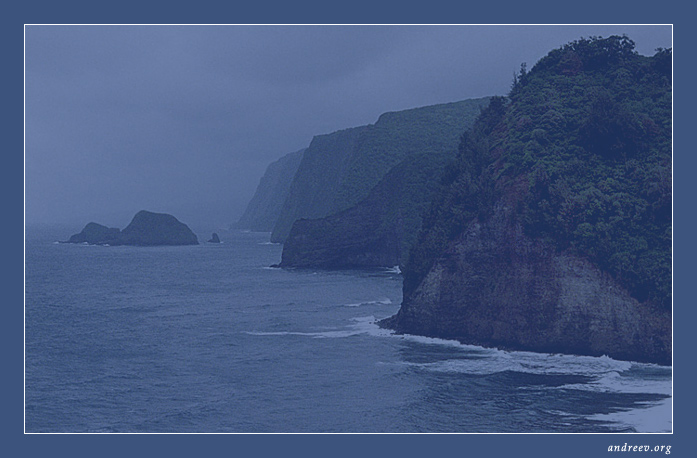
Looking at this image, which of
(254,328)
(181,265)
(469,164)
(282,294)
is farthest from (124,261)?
(469,164)

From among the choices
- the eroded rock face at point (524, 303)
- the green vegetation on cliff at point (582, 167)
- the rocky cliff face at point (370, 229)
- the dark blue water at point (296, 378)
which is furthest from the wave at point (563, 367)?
the rocky cliff face at point (370, 229)

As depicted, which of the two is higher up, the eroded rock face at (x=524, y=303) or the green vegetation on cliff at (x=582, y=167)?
the green vegetation on cliff at (x=582, y=167)

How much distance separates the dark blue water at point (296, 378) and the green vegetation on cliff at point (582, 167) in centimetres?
835

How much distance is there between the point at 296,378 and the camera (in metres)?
48.1

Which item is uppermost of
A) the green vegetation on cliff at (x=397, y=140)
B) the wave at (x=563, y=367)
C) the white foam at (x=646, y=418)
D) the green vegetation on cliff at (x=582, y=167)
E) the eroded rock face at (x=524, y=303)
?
the green vegetation on cliff at (x=397, y=140)

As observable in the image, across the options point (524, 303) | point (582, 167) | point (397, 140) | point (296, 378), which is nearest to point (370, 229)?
point (397, 140)

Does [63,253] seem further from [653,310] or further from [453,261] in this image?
[653,310]

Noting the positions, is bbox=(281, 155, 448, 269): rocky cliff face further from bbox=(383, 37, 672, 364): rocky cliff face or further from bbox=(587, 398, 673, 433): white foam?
bbox=(587, 398, 673, 433): white foam

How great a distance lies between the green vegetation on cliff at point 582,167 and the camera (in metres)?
54.2

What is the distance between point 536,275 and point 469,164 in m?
13.3

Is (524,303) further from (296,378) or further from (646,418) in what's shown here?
(296,378)

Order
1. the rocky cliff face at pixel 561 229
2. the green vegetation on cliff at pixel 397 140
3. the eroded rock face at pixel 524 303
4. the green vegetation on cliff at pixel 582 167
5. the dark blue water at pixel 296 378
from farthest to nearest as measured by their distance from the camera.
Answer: the green vegetation on cliff at pixel 397 140, the green vegetation on cliff at pixel 582 167, the rocky cliff face at pixel 561 229, the eroded rock face at pixel 524 303, the dark blue water at pixel 296 378

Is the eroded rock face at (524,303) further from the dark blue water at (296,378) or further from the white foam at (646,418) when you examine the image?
the white foam at (646,418)

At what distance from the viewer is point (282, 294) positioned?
8906 cm
